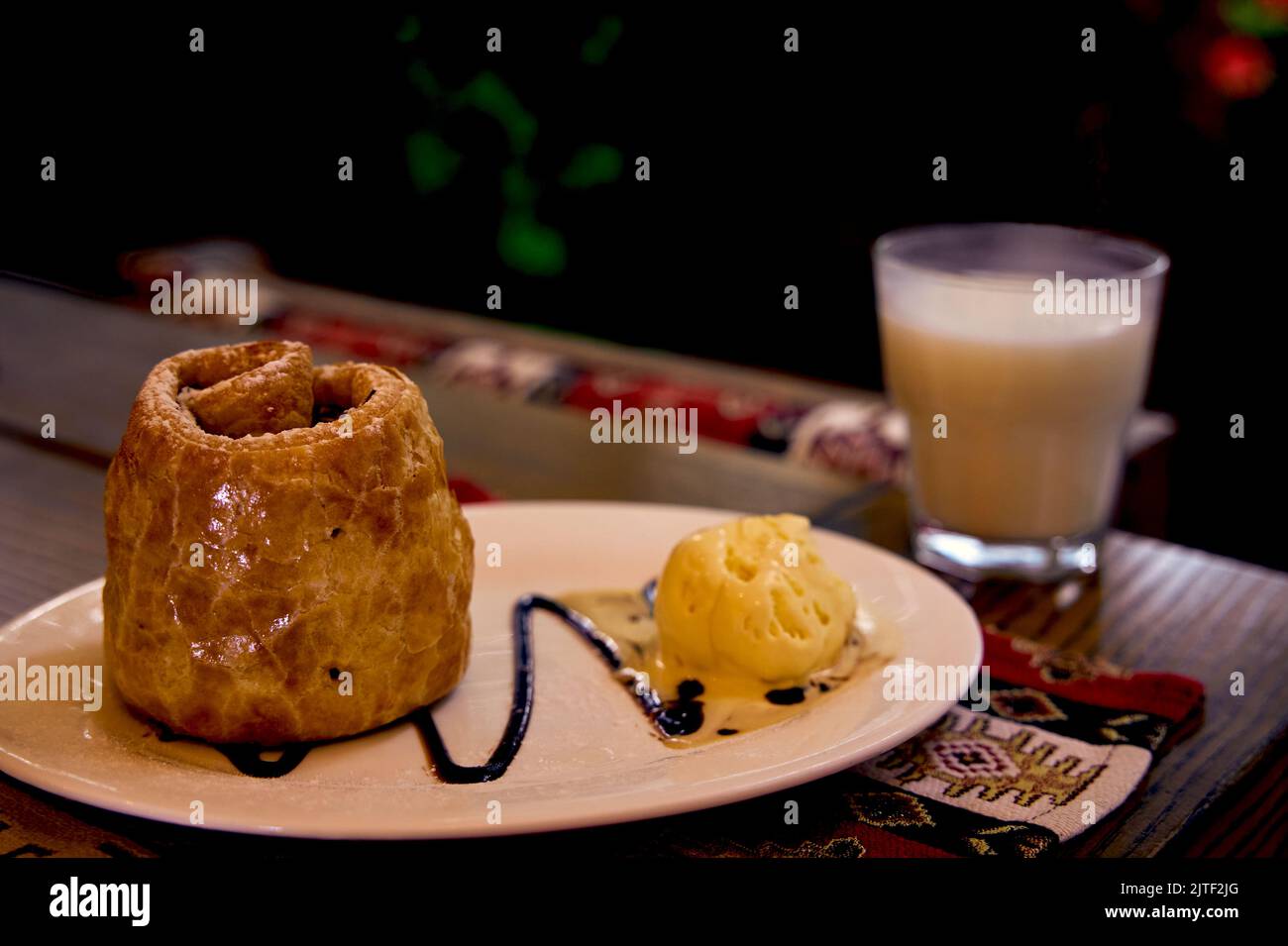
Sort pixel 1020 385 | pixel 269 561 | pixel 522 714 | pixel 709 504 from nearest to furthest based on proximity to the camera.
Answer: pixel 269 561, pixel 522 714, pixel 1020 385, pixel 709 504

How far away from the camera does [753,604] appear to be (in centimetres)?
95

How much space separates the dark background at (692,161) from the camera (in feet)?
11.6

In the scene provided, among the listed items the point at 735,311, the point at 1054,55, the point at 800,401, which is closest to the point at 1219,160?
the point at 1054,55

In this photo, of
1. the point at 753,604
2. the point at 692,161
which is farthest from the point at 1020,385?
the point at 692,161

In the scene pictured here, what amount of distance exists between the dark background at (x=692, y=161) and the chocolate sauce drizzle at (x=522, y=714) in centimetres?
203

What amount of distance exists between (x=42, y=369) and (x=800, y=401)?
1.25 metres

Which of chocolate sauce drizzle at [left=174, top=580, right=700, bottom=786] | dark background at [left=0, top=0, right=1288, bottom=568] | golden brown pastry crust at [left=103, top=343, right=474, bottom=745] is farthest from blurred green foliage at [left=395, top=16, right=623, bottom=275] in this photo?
golden brown pastry crust at [left=103, top=343, right=474, bottom=745]

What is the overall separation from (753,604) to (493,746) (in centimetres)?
22

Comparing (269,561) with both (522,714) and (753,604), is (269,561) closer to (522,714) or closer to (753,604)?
(522,714)

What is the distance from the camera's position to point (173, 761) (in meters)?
0.80

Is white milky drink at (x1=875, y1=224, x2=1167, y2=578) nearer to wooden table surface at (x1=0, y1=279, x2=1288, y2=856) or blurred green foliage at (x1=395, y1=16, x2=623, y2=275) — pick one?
wooden table surface at (x1=0, y1=279, x2=1288, y2=856)

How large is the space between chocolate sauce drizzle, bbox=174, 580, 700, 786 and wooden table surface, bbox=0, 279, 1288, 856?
0.07m

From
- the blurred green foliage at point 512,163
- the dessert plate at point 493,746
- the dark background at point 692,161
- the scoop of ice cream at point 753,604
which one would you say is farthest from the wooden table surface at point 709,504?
the blurred green foliage at point 512,163

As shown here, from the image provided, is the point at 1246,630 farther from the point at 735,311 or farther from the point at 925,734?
the point at 735,311
